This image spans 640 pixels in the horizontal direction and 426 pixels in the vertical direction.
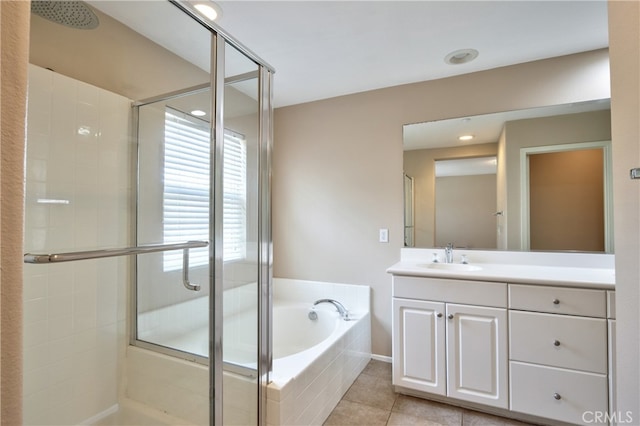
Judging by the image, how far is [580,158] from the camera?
2.10 m

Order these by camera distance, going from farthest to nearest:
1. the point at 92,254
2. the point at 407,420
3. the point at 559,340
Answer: the point at 407,420 < the point at 559,340 < the point at 92,254

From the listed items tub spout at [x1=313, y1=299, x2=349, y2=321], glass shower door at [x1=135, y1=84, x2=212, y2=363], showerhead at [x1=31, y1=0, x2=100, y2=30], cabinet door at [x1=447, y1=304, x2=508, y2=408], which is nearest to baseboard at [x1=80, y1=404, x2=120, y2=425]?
glass shower door at [x1=135, y1=84, x2=212, y2=363]

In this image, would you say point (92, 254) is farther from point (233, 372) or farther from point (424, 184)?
point (424, 184)

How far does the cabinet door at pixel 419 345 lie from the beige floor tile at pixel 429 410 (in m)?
0.10

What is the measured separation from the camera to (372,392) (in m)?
2.10

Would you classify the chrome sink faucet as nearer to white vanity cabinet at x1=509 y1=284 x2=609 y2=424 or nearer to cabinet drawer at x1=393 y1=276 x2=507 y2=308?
cabinet drawer at x1=393 y1=276 x2=507 y2=308

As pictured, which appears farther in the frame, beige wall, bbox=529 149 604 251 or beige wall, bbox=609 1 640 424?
beige wall, bbox=529 149 604 251

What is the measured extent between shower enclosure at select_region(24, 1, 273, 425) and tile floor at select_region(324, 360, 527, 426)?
677mm

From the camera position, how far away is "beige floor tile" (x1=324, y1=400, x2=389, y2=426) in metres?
1.79

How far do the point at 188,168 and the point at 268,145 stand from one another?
59 centimetres

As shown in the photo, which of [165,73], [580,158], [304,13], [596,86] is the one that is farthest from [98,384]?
[596,86]

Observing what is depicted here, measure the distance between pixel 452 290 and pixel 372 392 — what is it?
0.92 m

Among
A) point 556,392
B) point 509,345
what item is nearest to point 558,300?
point 509,345

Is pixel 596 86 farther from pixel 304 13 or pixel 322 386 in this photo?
pixel 322 386
